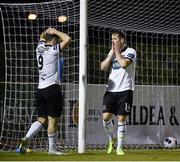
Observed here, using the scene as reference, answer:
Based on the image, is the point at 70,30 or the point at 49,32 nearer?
the point at 49,32

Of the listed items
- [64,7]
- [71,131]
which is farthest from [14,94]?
[64,7]

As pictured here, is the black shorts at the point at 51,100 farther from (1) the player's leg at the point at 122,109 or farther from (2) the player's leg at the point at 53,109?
(1) the player's leg at the point at 122,109

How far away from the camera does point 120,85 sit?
911cm

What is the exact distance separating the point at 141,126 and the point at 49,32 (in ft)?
19.3

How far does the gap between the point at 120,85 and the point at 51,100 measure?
1027 mm

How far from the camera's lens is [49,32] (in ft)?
29.5

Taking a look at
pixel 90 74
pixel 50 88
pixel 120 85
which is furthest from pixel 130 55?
pixel 90 74

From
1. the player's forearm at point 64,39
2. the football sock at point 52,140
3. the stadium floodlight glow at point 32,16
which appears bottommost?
the football sock at point 52,140

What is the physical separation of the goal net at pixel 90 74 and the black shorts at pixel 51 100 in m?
3.23

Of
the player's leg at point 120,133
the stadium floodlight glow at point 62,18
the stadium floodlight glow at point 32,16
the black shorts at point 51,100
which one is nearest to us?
the black shorts at point 51,100

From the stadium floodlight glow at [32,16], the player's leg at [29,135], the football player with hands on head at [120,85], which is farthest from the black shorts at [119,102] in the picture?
the stadium floodlight glow at [32,16]

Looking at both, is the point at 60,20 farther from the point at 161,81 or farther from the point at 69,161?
the point at 69,161

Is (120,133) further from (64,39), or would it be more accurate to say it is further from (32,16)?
(32,16)

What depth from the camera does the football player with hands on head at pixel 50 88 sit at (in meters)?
8.83
